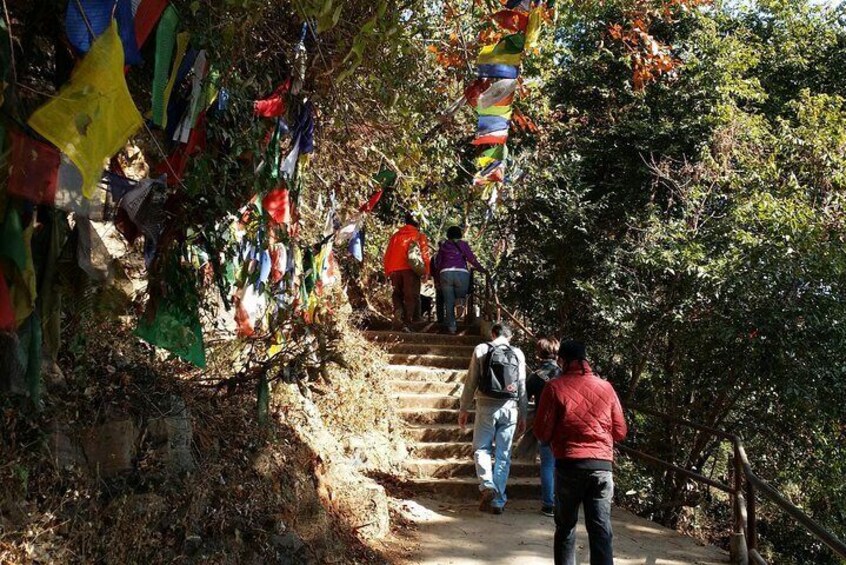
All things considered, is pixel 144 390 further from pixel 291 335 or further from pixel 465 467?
pixel 465 467

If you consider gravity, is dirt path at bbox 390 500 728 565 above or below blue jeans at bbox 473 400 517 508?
below

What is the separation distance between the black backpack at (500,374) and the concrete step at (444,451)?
1863mm

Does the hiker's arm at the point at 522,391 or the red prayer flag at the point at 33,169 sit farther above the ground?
the red prayer flag at the point at 33,169

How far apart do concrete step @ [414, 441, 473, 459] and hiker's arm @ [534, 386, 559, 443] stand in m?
4.17

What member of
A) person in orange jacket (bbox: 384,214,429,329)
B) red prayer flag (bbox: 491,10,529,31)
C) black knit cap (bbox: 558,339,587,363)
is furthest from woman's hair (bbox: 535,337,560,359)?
person in orange jacket (bbox: 384,214,429,329)

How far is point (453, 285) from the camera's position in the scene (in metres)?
12.6

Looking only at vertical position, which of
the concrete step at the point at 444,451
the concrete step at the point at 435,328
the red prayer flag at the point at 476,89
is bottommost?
the concrete step at the point at 444,451

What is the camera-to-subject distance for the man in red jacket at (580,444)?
531cm

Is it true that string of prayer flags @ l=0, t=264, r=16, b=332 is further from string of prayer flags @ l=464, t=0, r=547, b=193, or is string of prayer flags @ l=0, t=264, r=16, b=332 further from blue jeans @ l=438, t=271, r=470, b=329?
blue jeans @ l=438, t=271, r=470, b=329

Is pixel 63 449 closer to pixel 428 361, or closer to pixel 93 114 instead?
pixel 93 114

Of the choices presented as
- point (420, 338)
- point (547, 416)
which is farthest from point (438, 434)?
point (547, 416)

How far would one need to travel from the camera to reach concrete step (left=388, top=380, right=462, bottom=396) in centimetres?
1095

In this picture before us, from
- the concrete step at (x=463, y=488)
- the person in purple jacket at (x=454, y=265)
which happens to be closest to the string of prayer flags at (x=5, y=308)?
the concrete step at (x=463, y=488)

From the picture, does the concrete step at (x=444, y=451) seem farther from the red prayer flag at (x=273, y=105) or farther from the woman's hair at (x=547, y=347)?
the red prayer flag at (x=273, y=105)
